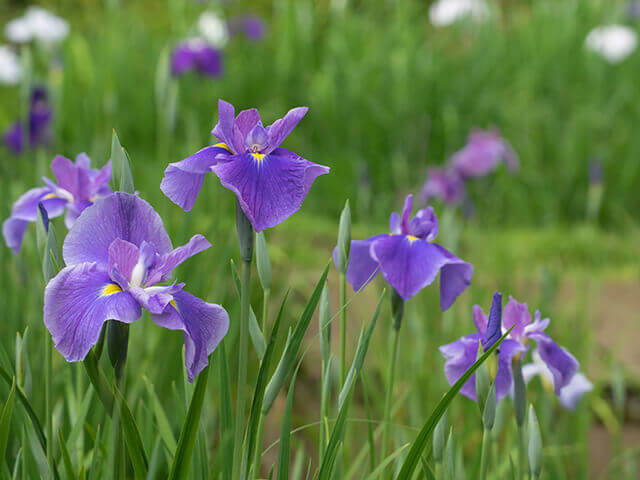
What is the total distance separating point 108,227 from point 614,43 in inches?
182

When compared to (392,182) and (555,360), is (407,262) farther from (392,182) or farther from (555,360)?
(392,182)

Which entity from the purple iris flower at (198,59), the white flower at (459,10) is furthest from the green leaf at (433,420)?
the white flower at (459,10)

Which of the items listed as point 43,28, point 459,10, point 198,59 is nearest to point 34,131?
point 198,59

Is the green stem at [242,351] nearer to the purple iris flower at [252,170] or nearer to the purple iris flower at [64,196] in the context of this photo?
the purple iris flower at [252,170]

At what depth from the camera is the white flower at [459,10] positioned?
5.86 meters

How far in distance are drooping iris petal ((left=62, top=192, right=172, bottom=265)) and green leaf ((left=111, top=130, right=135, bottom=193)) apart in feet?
0.09

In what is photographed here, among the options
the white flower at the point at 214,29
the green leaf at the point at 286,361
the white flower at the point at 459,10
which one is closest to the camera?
the green leaf at the point at 286,361

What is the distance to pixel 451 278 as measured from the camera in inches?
36.8

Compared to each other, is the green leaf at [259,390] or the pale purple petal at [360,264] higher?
the pale purple petal at [360,264]

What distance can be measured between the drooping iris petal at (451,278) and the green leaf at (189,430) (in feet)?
1.18

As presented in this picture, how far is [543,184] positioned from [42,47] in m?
3.24

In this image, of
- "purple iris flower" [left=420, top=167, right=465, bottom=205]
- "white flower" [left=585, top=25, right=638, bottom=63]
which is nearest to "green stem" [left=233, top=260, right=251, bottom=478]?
"purple iris flower" [left=420, top=167, right=465, bottom=205]

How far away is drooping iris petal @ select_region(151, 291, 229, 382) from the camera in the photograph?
0.65 meters

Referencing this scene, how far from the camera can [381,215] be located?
2555 mm
